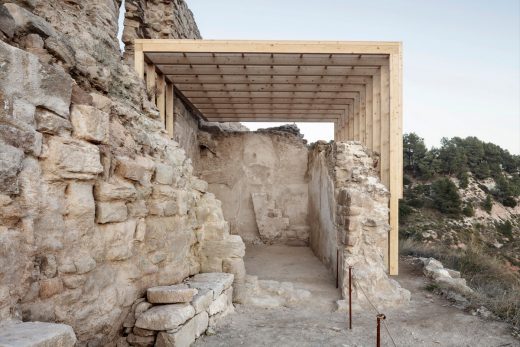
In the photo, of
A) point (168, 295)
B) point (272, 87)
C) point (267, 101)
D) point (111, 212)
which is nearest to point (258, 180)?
point (267, 101)

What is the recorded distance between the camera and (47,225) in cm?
282

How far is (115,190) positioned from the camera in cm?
353

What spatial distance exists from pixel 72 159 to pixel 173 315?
1802 mm

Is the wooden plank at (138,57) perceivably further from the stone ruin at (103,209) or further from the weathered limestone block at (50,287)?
the weathered limestone block at (50,287)

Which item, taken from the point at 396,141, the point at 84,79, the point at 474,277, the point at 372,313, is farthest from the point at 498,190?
the point at 84,79

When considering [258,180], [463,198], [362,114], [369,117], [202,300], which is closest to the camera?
[202,300]

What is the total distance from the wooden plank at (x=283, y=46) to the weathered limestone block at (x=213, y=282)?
12.9 feet

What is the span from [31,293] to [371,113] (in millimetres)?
6965

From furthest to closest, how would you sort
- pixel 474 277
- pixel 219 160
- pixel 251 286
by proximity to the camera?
pixel 219 160 < pixel 474 277 < pixel 251 286

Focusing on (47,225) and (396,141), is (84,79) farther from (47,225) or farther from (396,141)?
(396,141)

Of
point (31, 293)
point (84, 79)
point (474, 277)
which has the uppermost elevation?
point (84, 79)

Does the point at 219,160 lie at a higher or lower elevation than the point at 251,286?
higher

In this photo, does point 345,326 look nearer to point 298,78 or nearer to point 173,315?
point 173,315

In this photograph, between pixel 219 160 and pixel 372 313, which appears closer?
pixel 372 313
